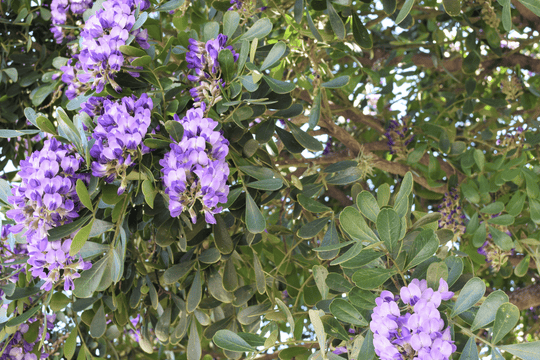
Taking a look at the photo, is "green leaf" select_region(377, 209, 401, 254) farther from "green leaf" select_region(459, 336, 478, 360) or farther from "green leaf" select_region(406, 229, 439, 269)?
"green leaf" select_region(459, 336, 478, 360)

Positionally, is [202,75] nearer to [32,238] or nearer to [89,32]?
[89,32]

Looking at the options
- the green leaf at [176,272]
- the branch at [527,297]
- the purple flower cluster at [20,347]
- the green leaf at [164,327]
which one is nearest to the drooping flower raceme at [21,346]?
the purple flower cluster at [20,347]

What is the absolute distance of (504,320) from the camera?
54cm

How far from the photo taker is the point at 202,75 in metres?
0.77

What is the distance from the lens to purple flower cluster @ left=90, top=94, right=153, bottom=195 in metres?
0.62

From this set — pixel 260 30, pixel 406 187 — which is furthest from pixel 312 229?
pixel 260 30

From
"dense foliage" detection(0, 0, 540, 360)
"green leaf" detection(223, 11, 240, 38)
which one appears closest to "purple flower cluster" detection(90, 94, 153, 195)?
Answer: "dense foliage" detection(0, 0, 540, 360)

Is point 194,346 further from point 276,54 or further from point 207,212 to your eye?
point 276,54

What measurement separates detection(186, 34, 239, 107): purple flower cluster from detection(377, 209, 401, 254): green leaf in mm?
335

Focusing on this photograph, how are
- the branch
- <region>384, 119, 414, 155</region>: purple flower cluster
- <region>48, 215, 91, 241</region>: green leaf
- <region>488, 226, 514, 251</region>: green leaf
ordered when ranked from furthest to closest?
the branch < <region>384, 119, 414, 155</region>: purple flower cluster < <region>488, 226, 514, 251</region>: green leaf < <region>48, 215, 91, 241</region>: green leaf


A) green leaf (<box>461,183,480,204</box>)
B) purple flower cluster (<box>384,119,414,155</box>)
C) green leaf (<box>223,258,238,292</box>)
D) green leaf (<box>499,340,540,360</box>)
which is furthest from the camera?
purple flower cluster (<box>384,119,414,155</box>)

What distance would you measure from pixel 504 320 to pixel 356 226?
0.21 meters

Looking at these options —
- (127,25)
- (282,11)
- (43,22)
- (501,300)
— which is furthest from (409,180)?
(43,22)

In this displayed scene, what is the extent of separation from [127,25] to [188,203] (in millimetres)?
336
